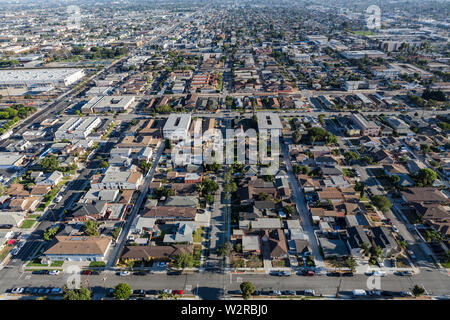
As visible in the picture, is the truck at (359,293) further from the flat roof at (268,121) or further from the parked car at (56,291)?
the flat roof at (268,121)

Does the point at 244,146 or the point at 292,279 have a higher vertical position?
the point at 244,146

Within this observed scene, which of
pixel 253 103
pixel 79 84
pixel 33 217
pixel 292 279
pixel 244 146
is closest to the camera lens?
pixel 292 279

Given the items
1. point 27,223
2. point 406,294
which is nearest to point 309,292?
point 406,294

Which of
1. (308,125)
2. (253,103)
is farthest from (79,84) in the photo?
(308,125)

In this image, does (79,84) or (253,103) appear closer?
(253,103)

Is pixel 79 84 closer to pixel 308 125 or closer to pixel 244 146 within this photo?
pixel 244 146

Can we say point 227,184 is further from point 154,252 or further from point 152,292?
point 152,292

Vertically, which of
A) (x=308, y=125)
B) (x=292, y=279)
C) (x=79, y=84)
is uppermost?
(x=79, y=84)

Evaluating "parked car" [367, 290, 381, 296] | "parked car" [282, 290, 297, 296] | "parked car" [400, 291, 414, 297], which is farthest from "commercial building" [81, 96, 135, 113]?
"parked car" [400, 291, 414, 297]
